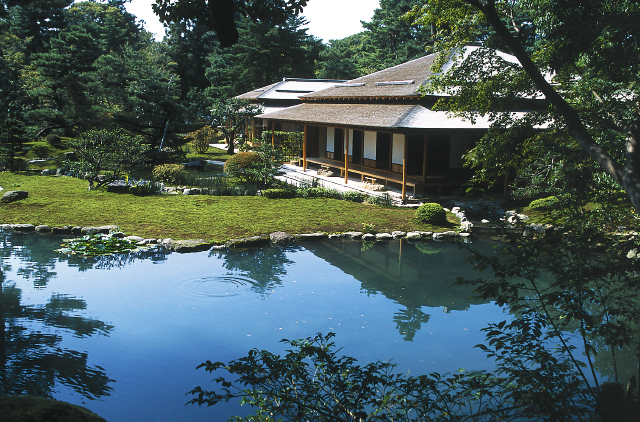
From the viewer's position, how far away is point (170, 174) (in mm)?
21484

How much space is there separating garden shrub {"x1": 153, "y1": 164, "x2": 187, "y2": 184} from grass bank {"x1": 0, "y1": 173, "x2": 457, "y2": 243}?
2572 millimetres

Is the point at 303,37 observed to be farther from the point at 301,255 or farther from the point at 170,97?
the point at 301,255

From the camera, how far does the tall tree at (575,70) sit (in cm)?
588

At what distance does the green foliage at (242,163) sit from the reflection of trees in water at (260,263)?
8.49 m

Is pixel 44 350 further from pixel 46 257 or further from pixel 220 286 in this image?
pixel 46 257

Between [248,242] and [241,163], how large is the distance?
865cm

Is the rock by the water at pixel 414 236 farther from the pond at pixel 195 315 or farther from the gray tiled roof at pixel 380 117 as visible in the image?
the gray tiled roof at pixel 380 117

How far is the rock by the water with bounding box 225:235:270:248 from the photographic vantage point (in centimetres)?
1323

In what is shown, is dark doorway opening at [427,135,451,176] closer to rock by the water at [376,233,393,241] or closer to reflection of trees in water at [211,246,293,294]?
rock by the water at [376,233,393,241]

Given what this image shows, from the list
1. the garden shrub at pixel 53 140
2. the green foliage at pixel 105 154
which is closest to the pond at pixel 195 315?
the green foliage at pixel 105 154

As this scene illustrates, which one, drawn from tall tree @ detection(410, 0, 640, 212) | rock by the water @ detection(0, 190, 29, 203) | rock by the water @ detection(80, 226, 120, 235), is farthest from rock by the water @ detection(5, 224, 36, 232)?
tall tree @ detection(410, 0, 640, 212)

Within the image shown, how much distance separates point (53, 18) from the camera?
1612 inches

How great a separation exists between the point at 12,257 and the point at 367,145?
602 inches

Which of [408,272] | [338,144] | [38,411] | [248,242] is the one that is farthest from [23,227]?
[338,144]
